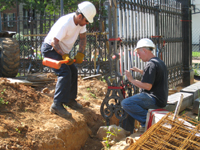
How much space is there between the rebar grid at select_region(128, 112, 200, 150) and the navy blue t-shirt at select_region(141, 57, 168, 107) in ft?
3.20

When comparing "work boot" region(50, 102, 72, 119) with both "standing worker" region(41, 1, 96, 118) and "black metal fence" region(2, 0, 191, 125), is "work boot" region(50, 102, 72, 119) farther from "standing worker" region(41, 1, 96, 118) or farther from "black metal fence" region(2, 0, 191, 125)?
"black metal fence" region(2, 0, 191, 125)

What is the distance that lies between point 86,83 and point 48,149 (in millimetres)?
3930

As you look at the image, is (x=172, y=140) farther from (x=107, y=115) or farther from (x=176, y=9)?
(x=176, y=9)

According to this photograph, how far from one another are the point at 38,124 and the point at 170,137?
199cm

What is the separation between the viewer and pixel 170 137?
275cm

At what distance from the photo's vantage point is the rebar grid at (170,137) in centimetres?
254

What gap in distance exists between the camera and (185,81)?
9938mm

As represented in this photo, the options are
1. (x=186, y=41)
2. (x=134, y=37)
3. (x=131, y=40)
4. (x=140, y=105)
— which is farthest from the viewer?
(x=186, y=41)

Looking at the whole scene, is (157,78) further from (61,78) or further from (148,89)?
(61,78)

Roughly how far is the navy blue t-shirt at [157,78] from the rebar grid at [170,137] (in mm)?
974

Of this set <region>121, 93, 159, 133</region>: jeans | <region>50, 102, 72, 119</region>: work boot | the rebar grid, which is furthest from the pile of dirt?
the rebar grid

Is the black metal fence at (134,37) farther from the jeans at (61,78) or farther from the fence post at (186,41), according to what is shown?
the jeans at (61,78)

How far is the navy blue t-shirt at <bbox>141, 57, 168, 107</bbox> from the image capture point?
4062mm

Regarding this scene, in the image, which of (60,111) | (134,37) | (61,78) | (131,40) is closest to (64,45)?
(61,78)
